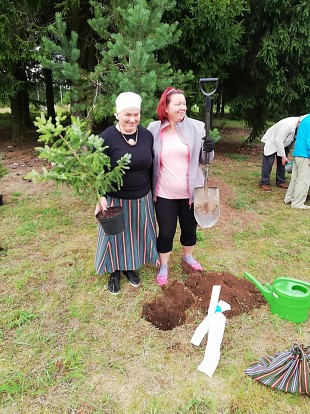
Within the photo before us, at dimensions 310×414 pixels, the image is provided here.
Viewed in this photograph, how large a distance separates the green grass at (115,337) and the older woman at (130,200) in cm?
26

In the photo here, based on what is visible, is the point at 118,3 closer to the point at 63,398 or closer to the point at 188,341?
the point at 188,341

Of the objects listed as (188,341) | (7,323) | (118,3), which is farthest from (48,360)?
(118,3)

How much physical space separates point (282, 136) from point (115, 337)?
434 centimetres

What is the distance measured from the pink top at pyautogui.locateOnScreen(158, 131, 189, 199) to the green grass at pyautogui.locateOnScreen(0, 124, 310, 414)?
2.84ft

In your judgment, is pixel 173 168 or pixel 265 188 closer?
Result: pixel 173 168

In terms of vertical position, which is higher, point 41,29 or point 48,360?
point 41,29

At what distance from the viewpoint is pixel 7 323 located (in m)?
2.36

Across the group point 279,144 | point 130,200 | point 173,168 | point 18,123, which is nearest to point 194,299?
point 130,200

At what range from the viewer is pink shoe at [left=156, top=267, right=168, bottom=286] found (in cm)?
279

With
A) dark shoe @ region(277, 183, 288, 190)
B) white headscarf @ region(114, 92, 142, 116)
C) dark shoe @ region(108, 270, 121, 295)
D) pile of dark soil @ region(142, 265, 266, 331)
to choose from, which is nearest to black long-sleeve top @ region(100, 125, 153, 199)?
white headscarf @ region(114, 92, 142, 116)

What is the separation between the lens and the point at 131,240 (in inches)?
103

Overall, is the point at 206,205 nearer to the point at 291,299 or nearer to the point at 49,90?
the point at 291,299

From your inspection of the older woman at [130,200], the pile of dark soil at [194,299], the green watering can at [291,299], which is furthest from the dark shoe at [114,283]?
the green watering can at [291,299]

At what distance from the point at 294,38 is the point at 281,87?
0.94 m
